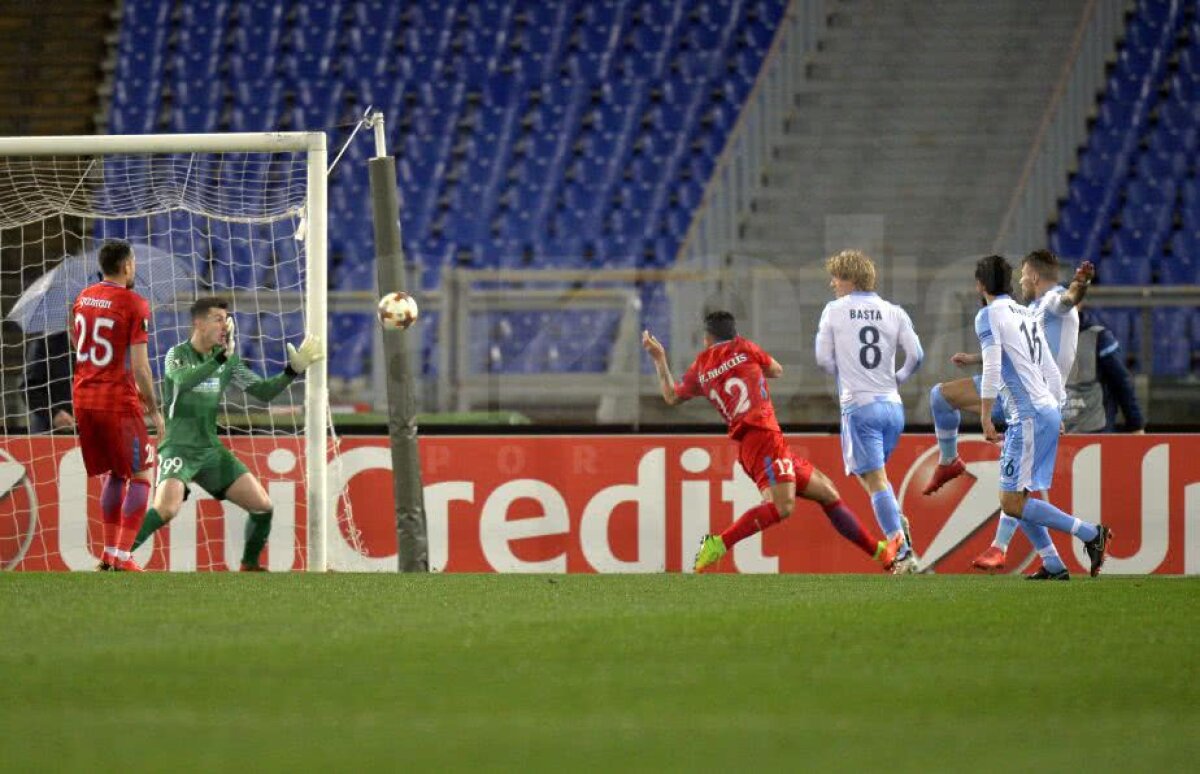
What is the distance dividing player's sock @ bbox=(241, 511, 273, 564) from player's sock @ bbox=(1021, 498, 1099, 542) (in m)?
3.68

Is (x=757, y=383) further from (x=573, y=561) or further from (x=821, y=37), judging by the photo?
(x=821, y=37)

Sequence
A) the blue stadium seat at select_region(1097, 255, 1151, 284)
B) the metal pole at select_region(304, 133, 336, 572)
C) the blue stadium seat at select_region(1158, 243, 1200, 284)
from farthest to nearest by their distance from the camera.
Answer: the blue stadium seat at select_region(1158, 243, 1200, 284)
the blue stadium seat at select_region(1097, 255, 1151, 284)
the metal pole at select_region(304, 133, 336, 572)

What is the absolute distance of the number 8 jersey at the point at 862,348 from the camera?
8.55m

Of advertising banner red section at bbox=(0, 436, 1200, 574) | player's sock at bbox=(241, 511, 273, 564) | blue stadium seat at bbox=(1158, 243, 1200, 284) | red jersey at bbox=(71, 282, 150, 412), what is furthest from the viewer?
blue stadium seat at bbox=(1158, 243, 1200, 284)

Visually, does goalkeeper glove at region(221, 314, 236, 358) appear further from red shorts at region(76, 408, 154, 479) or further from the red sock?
the red sock

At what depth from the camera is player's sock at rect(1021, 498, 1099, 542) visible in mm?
7809

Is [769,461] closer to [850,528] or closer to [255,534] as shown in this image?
[850,528]

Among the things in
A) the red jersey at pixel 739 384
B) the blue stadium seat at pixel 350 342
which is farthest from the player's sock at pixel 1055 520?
the blue stadium seat at pixel 350 342

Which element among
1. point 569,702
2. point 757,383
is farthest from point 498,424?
point 569,702

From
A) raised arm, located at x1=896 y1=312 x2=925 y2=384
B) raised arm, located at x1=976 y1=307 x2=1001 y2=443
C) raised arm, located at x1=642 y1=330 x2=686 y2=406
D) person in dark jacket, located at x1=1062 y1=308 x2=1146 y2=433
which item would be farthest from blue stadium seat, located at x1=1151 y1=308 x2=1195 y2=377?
raised arm, located at x1=642 y1=330 x2=686 y2=406

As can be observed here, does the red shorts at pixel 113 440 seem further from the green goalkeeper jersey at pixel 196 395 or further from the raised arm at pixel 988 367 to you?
the raised arm at pixel 988 367

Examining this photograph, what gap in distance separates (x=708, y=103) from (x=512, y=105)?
1.96 metres

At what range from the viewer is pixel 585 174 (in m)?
16.4

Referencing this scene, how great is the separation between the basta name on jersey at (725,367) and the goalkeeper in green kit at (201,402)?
1.87 meters
